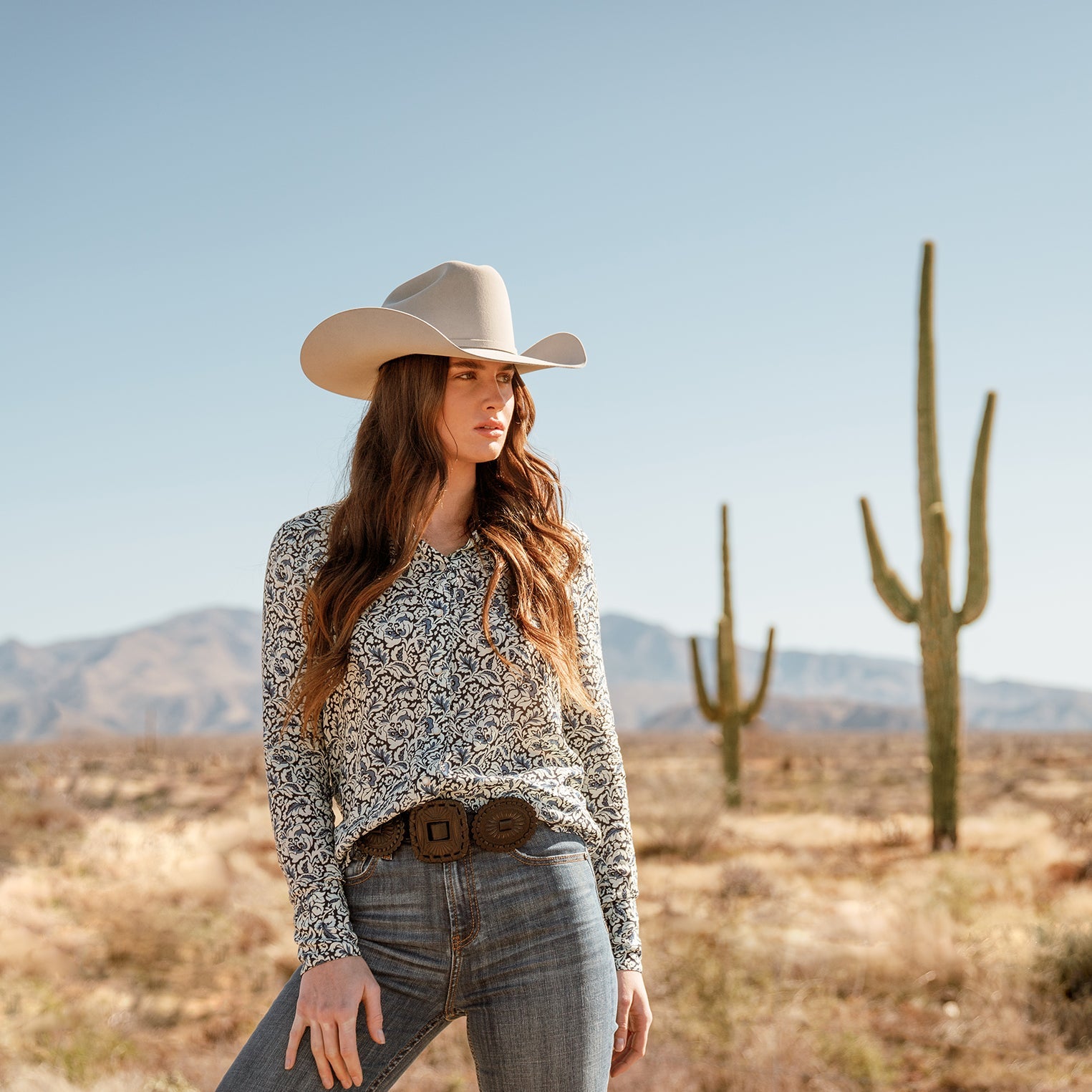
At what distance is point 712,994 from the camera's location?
19.0 ft

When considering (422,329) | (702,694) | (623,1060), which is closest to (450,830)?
(623,1060)

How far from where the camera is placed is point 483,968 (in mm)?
1729

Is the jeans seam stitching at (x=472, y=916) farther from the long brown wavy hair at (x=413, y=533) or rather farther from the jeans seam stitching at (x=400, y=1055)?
the long brown wavy hair at (x=413, y=533)

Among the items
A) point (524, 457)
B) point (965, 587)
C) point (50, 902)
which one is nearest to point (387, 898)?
point (524, 457)

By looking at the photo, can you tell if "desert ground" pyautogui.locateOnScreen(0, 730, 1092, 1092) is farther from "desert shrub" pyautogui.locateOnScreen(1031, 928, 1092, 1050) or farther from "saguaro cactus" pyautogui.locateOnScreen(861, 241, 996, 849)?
"saguaro cactus" pyautogui.locateOnScreen(861, 241, 996, 849)

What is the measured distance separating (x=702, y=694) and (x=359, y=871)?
15.7 metres

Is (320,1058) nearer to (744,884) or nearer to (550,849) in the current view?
(550,849)

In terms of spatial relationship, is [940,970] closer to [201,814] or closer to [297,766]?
[297,766]

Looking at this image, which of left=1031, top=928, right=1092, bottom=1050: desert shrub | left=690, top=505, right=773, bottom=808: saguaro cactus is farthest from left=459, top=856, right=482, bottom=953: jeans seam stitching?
left=690, top=505, right=773, bottom=808: saguaro cactus

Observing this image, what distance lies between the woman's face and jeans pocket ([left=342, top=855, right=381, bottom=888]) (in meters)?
0.76

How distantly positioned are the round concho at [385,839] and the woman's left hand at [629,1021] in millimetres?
545

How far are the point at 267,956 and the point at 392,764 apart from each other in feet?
20.2

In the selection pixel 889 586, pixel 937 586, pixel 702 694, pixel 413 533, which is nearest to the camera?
pixel 413 533

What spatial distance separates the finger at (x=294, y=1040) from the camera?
162 centimetres
